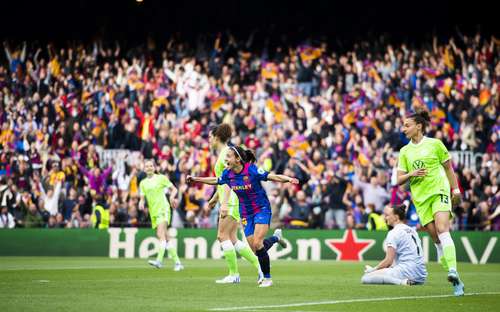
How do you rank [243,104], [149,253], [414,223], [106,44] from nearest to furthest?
[414,223] < [149,253] < [243,104] < [106,44]

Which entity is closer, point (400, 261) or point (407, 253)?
point (407, 253)

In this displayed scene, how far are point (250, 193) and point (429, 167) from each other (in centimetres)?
300

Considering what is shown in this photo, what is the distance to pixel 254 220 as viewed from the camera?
50.1 feet

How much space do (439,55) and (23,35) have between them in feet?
56.1

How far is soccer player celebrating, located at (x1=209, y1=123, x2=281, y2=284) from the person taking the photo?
1562 cm

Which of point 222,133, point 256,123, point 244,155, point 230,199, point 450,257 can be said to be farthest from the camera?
point 256,123

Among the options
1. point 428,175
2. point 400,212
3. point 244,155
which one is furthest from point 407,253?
point 244,155

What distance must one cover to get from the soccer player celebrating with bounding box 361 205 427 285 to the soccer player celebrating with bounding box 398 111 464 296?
4.67 feet

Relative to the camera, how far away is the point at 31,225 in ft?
100

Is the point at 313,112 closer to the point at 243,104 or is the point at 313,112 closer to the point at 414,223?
the point at 243,104

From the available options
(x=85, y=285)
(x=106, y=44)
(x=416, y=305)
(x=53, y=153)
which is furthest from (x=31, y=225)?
(x=416, y=305)

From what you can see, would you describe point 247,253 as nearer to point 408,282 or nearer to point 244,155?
point 244,155

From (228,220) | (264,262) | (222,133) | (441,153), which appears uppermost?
(222,133)

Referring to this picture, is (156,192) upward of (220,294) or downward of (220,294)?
upward
